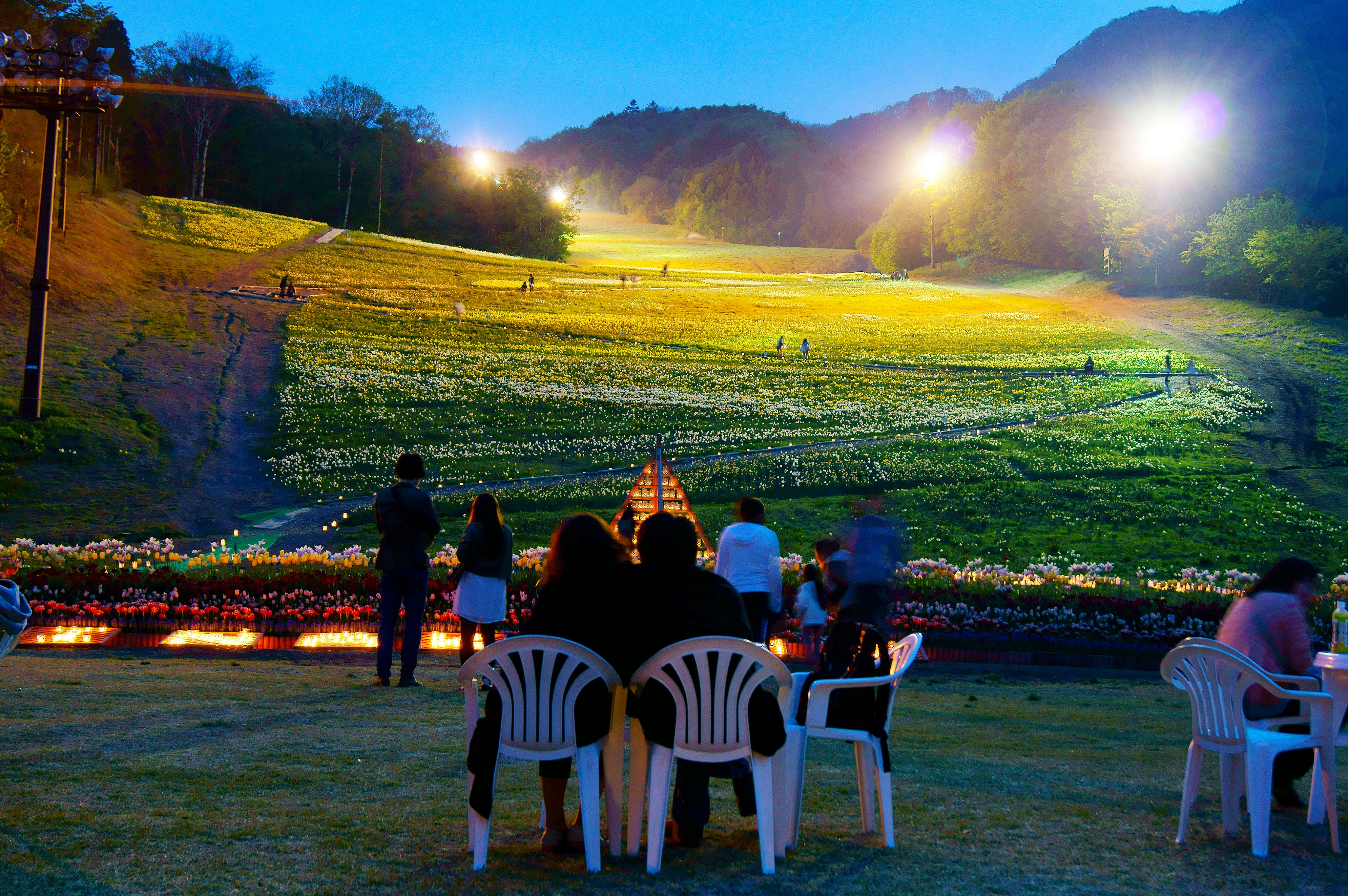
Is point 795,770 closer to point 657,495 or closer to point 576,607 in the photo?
point 576,607

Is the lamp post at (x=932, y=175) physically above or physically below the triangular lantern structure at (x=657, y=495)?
above

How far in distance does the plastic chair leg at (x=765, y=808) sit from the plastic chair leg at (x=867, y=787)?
2.37 feet

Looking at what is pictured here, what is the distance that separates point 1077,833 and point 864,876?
4.03 feet

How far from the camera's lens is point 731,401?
92.5ft

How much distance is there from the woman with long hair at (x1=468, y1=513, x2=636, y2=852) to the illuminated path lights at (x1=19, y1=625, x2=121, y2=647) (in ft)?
24.9

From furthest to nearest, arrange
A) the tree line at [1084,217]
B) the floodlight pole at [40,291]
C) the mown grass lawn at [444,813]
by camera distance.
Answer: the tree line at [1084,217] < the floodlight pole at [40,291] < the mown grass lawn at [444,813]

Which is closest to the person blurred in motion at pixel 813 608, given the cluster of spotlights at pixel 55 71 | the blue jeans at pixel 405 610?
the blue jeans at pixel 405 610

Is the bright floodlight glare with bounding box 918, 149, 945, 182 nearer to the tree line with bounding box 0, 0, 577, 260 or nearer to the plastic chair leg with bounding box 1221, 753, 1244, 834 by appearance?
the tree line with bounding box 0, 0, 577, 260

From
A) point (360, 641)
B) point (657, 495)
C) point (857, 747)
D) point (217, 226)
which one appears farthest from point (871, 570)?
point (217, 226)

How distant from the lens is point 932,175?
2955 inches

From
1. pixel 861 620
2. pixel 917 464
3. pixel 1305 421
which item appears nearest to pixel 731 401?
pixel 917 464

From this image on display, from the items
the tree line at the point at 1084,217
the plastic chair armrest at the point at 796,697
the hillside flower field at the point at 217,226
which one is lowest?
the plastic chair armrest at the point at 796,697

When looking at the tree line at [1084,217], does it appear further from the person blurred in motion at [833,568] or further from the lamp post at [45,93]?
the lamp post at [45,93]

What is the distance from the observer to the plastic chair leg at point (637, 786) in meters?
4.31
